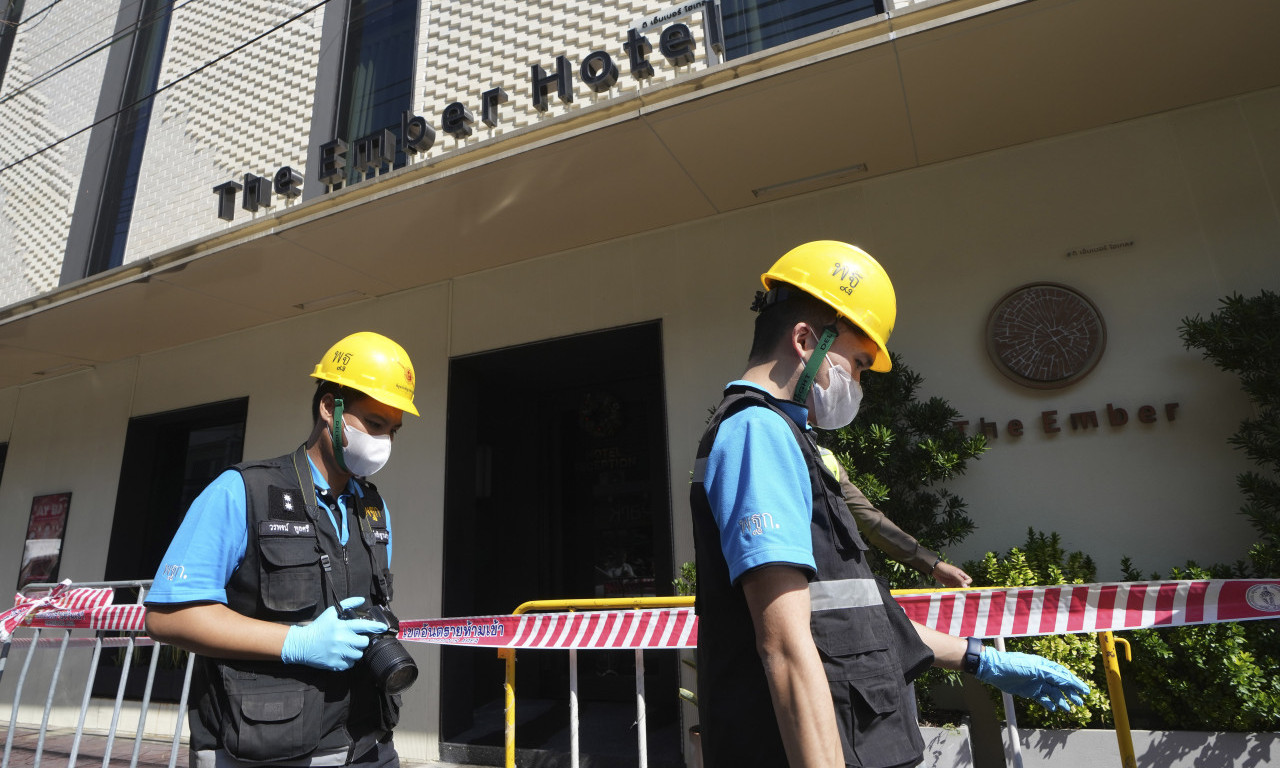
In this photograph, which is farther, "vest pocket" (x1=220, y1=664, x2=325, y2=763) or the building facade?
the building facade

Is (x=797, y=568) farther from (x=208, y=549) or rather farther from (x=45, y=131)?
(x=45, y=131)

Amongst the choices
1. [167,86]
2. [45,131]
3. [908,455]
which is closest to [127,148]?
[167,86]

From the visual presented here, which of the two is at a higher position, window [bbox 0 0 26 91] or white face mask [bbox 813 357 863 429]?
window [bbox 0 0 26 91]

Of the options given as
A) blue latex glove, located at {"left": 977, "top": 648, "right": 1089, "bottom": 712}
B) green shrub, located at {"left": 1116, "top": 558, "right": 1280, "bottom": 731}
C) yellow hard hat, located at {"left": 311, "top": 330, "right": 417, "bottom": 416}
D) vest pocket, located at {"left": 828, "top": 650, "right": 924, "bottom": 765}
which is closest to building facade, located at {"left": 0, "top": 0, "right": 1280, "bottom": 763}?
green shrub, located at {"left": 1116, "top": 558, "right": 1280, "bottom": 731}

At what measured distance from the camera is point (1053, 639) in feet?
12.1

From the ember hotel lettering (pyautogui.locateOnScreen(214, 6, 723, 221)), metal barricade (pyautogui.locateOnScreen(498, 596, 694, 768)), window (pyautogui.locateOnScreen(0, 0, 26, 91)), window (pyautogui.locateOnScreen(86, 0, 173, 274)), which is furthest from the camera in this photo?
window (pyautogui.locateOnScreen(0, 0, 26, 91))

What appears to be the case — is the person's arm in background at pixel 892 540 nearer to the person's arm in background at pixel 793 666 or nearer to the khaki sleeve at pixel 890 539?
the khaki sleeve at pixel 890 539

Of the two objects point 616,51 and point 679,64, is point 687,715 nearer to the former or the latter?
point 679,64

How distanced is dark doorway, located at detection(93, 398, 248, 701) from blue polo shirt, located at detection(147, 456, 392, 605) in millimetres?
6607

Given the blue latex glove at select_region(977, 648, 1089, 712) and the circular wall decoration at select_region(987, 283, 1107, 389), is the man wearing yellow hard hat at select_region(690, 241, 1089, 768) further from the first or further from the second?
the circular wall decoration at select_region(987, 283, 1107, 389)

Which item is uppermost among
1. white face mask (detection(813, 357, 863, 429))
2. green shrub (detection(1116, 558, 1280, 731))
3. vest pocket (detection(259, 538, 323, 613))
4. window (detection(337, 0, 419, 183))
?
window (detection(337, 0, 419, 183))

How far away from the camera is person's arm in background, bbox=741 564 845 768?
3.84 feet

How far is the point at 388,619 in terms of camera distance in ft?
6.94

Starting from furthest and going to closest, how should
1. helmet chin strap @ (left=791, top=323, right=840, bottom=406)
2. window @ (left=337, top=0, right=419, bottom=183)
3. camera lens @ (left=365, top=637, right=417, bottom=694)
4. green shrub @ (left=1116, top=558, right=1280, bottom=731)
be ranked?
window @ (left=337, top=0, right=419, bottom=183) → green shrub @ (left=1116, top=558, right=1280, bottom=731) → camera lens @ (left=365, top=637, right=417, bottom=694) → helmet chin strap @ (left=791, top=323, right=840, bottom=406)
